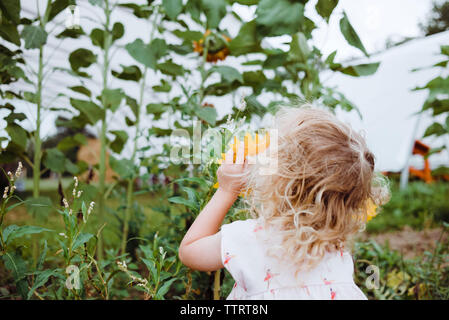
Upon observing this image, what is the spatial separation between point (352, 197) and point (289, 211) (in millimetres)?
131

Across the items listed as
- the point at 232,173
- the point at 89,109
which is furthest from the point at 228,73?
the point at 232,173

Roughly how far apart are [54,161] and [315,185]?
3.34 ft

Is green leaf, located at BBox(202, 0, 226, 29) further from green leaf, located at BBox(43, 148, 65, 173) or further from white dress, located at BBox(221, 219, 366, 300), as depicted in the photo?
green leaf, located at BBox(43, 148, 65, 173)

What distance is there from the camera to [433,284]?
123 centimetres

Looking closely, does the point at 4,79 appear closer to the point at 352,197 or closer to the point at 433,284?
the point at 352,197

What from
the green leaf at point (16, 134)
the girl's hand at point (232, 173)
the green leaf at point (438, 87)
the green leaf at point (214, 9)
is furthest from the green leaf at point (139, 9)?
the green leaf at point (438, 87)

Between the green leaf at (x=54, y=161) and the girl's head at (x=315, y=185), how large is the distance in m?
0.89

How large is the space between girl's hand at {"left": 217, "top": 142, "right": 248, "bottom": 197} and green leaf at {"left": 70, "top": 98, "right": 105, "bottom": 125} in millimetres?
730

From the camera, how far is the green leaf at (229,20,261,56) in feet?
3.56

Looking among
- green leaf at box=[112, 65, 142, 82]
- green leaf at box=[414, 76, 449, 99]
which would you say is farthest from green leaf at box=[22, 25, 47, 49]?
green leaf at box=[414, 76, 449, 99]

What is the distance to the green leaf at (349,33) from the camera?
95 centimetres

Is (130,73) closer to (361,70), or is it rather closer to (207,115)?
(207,115)

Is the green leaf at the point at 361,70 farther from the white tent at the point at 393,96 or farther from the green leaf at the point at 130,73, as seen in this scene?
the white tent at the point at 393,96
